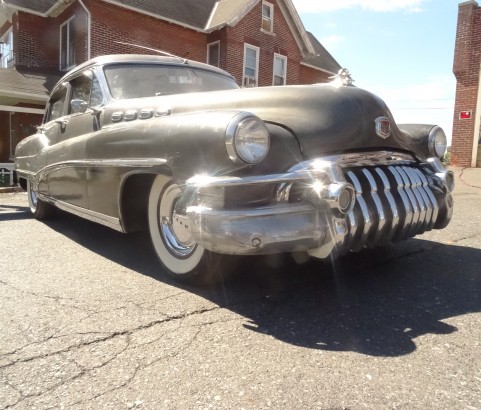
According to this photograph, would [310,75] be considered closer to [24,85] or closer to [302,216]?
[24,85]

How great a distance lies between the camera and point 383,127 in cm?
308

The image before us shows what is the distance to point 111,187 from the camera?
338 centimetres

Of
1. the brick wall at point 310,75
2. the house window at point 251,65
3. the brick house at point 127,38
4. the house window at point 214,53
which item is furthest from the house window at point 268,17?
the brick wall at point 310,75

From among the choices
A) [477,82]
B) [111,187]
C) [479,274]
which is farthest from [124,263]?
[477,82]

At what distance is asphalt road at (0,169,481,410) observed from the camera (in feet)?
5.79

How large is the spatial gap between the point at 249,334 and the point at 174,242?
106cm

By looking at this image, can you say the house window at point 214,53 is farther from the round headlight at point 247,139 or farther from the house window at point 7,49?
the round headlight at point 247,139

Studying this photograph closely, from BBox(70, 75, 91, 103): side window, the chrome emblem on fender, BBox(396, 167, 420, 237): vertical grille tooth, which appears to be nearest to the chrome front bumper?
BBox(396, 167, 420, 237): vertical grille tooth

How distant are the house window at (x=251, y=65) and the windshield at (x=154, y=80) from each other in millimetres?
12794

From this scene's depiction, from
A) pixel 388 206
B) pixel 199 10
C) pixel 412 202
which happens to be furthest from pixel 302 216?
pixel 199 10

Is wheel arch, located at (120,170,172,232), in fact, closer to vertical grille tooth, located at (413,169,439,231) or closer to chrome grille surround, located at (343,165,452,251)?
chrome grille surround, located at (343,165,452,251)

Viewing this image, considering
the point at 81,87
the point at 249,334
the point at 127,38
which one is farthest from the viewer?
the point at 127,38

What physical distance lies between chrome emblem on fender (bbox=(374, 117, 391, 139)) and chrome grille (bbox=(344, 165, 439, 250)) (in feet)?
0.77

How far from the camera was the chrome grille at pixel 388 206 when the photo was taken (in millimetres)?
2643
